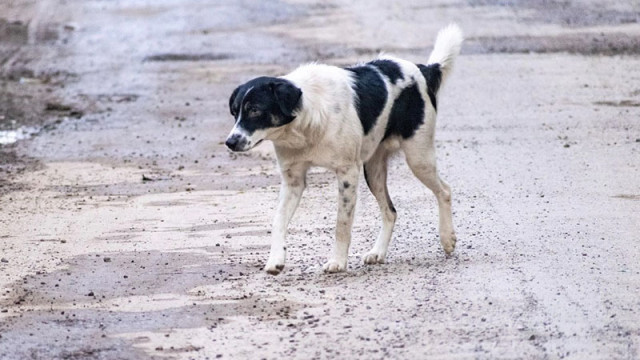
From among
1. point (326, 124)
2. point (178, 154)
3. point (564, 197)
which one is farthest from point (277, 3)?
point (326, 124)

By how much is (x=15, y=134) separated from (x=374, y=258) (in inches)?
325

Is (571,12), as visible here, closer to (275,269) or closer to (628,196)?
(628,196)

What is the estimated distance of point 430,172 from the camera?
888 centimetres

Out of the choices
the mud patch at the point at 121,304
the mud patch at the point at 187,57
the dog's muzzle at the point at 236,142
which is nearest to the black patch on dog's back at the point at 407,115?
the dog's muzzle at the point at 236,142

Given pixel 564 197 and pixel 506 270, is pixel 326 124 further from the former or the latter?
pixel 564 197

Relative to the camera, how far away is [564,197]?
1033 cm

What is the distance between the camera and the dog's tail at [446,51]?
919cm

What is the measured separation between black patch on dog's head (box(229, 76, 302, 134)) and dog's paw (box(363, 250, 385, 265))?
116cm

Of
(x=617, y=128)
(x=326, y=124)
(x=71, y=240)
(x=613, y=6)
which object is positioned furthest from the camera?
(x=613, y=6)

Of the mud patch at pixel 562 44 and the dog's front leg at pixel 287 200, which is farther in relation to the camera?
the mud patch at pixel 562 44

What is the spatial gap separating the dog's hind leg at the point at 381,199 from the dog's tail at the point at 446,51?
30.7 inches

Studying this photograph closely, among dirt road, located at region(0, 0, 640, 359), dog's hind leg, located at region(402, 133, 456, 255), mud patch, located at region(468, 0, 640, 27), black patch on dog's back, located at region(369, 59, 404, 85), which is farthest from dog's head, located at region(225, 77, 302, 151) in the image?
mud patch, located at region(468, 0, 640, 27)

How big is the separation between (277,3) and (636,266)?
61.0 ft

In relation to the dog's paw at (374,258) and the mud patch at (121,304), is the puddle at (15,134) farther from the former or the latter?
the dog's paw at (374,258)
